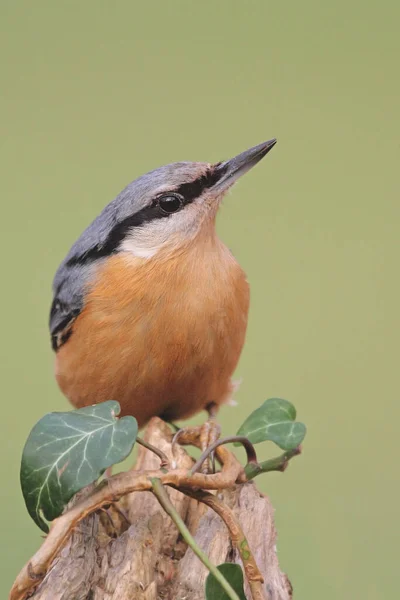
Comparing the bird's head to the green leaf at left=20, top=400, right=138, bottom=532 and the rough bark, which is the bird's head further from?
the green leaf at left=20, top=400, right=138, bottom=532

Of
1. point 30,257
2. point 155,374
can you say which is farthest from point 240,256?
point 155,374

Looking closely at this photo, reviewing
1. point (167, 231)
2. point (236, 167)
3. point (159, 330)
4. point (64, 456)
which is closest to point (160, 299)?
point (159, 330)

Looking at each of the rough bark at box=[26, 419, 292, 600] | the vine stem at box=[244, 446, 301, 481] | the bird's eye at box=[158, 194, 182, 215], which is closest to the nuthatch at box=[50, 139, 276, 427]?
the bird's eye at box=[158, 194, 182, 215]

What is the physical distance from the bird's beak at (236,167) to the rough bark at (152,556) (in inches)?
26.3

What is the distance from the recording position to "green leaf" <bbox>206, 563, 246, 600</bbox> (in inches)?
45.9

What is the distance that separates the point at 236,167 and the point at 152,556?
907 millimetres

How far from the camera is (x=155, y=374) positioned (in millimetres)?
1788

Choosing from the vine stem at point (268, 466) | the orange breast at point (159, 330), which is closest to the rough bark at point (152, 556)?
the vine stem at point (268, 466)

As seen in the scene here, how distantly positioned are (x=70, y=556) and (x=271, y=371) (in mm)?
1714

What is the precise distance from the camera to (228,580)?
3.91ft

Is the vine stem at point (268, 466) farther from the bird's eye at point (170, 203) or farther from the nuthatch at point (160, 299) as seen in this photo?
the bird's eye at point (170, 203)

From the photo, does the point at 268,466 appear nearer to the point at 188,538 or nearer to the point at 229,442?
the point at 229,442

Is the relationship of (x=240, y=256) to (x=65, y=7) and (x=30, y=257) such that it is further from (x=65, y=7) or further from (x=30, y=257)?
(x=65, y=7)

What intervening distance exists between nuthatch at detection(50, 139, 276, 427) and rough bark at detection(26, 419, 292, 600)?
301 mm
